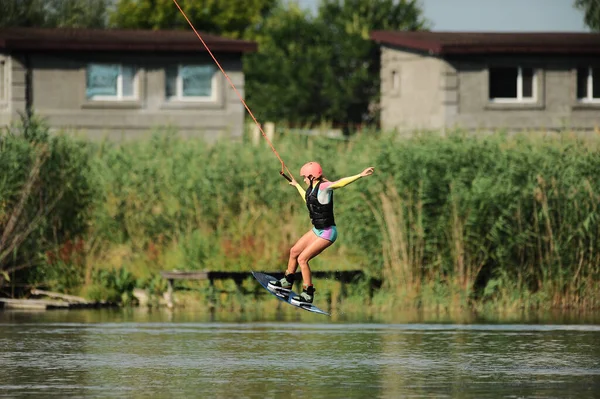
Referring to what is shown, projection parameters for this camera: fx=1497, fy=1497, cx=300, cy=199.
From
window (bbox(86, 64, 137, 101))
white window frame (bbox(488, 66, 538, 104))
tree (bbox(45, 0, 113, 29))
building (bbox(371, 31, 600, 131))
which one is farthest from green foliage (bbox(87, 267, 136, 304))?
tree (bbox(45, 0, 113, 29))

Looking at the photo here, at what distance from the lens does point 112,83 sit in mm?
44812

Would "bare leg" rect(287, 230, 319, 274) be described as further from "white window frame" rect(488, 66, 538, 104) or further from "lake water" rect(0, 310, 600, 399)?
"white window frame" rect(488, 66, 538, 104)

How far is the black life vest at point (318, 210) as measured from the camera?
1764cm

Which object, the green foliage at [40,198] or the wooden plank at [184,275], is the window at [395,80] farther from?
the wooden plank at [184,275]

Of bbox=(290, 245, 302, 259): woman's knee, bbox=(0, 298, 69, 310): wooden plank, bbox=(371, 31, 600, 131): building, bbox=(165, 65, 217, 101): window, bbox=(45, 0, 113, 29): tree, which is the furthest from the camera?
bbox=(45, 0, 113, 29): tree

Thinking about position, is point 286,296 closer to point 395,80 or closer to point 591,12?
point 395,80

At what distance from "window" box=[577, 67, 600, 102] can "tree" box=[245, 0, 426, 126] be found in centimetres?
2765

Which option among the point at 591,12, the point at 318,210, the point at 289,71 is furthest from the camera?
the point at 289,71

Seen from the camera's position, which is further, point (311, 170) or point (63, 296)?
point (63, 296)

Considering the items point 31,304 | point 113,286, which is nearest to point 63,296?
point 31,304

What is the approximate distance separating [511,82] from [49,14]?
25931mm

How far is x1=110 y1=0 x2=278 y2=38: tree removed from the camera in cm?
7550

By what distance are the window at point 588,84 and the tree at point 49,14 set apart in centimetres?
2165

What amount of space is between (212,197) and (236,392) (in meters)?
15.7
